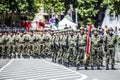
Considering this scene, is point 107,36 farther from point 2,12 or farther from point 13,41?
point 2,12

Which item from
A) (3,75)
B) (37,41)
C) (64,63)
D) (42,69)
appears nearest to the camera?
(3,75)

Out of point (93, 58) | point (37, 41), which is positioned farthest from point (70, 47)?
point (37, 41)

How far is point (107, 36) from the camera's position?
2678 cm

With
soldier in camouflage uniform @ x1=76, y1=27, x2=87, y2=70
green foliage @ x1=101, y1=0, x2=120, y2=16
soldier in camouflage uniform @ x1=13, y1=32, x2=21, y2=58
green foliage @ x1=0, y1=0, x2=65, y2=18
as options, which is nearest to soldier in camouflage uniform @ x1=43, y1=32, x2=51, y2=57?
soldier in camouflage uniform @ x1=13, y1=32, x2=21, y2=58

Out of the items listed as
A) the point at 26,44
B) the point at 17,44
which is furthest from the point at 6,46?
the point at 26,44

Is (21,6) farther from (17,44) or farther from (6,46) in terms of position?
(6,46)

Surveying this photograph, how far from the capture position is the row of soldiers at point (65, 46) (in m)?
27.1

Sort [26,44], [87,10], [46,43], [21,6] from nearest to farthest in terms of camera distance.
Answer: [46,43]
[26,44]
[87,10]
[21,6]

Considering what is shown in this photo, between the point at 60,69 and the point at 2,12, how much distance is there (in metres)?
45.3

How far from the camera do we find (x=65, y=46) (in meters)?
29.7

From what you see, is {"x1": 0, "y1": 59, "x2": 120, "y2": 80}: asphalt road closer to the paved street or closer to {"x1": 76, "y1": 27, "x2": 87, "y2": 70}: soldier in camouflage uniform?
the paved street

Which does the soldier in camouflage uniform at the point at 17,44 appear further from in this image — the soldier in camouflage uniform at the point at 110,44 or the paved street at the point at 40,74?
the soldier in camouflage uniform at the point at 110,44

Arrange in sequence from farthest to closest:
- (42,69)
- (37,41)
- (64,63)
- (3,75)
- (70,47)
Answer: (37,41)
(64,63)
(70,47)
(42,69)
(3,75)

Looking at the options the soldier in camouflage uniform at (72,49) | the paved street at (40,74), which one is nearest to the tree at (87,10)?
the soldier in camouflage uniform at (72,49)
